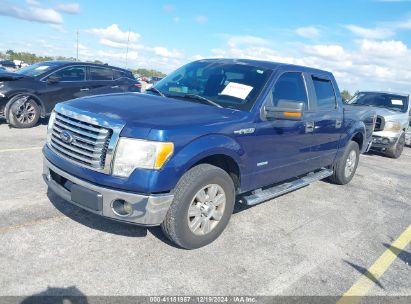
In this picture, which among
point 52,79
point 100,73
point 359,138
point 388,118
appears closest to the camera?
point 359,138

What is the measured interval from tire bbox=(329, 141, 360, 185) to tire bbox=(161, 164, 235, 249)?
10.6 ft

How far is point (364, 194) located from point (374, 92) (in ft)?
20.3

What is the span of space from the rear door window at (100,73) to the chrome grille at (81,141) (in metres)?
6.81

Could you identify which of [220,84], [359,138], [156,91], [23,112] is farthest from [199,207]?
[23,112]

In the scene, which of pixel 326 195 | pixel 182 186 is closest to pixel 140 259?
pixel 182 186

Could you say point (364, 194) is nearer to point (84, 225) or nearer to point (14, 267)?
point (84, 225)

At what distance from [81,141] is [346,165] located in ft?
15.9

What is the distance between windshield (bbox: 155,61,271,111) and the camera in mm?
4250

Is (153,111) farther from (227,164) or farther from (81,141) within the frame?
(227,164)

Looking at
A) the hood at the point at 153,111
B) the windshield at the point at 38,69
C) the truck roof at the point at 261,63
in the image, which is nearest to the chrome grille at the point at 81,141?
the hood at the point at 153,111

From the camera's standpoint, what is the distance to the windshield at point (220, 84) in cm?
425

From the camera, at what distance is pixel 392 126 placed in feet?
33.3

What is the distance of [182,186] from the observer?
11.1 feet

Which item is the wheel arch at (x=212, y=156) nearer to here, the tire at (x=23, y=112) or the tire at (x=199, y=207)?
the tire at (x=199, y=207)
